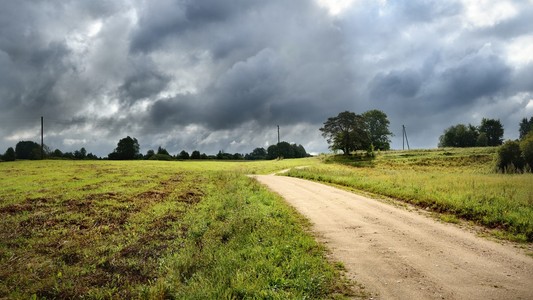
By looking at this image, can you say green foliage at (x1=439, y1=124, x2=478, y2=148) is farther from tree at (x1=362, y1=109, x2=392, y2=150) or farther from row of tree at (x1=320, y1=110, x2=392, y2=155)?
row of tree at (x1=320, y1=110, x2=392, y2=155)

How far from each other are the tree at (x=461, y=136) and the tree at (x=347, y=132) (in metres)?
68.7

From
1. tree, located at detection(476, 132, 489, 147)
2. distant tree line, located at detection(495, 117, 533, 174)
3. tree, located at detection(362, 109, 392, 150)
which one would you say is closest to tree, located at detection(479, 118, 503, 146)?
tree, located at detection(476, 132, 489, 147)

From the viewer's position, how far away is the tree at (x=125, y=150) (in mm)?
123875

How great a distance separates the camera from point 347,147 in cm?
9106

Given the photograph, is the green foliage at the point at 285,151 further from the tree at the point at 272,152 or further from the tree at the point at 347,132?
the tree at the point at 347,132

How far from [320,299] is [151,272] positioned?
5.95 m

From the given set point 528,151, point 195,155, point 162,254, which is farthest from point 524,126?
point 162,254

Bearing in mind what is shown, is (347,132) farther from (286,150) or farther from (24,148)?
(24,148)

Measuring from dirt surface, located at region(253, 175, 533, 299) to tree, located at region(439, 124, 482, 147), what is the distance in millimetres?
141273

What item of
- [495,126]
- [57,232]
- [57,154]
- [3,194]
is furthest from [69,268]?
[495,126]

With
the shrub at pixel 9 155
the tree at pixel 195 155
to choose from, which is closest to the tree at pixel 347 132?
the tree at pixel 195 155

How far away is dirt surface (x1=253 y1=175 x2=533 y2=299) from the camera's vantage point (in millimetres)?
7727

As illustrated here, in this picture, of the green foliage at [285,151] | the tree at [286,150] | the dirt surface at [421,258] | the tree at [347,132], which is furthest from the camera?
the tree at [286,150]

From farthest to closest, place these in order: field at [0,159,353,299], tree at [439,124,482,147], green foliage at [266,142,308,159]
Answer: green foliage at [266,142,308,159] → tree at [439,124,482,147] → field at [0,159,353,299]
